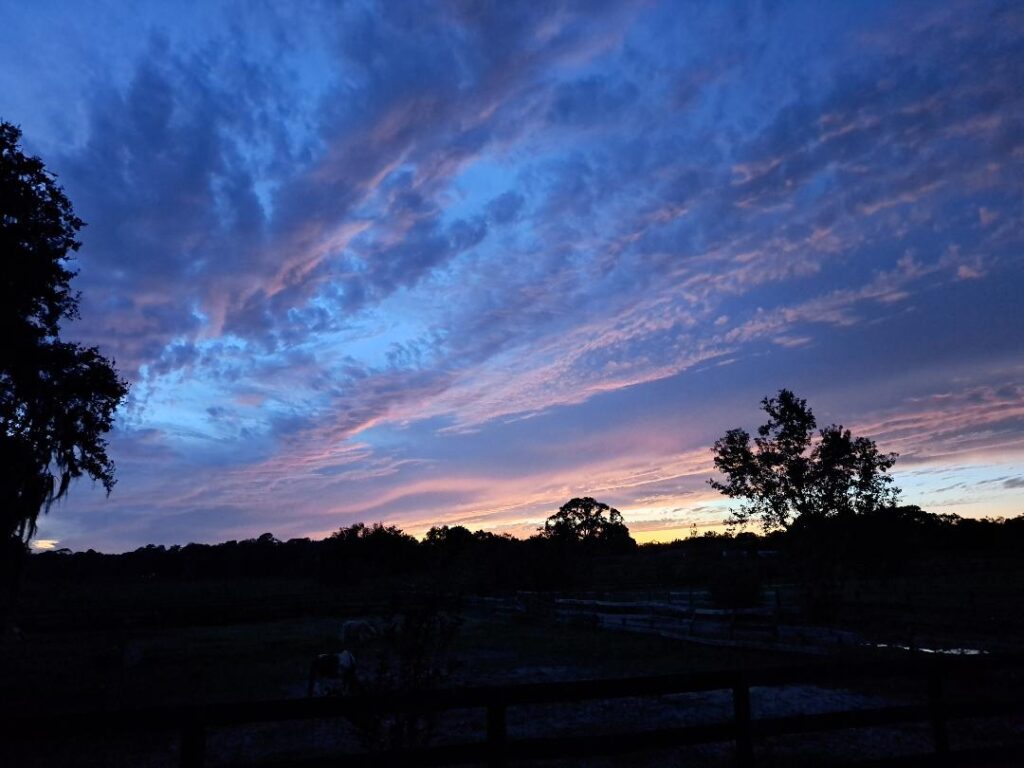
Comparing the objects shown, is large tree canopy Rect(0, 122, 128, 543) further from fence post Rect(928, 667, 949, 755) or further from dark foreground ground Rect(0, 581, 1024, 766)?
fence post Rect(928, 667, 949, 755)

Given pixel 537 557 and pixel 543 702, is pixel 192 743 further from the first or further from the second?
pixel 537 557

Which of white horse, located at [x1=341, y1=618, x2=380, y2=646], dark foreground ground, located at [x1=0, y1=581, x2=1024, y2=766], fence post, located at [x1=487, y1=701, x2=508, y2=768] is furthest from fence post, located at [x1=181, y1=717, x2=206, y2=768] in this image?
white horse, located at [x1=341, y1=618, x2=380, y2=646]

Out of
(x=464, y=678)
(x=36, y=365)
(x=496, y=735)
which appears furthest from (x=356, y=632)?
(x=496, y=735)

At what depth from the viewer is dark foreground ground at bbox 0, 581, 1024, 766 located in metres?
10.1

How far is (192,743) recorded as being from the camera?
4.32 metres

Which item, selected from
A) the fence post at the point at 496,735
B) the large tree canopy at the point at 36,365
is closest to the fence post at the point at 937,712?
the fence post at the point at 496,735

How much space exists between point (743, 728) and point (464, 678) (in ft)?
45.9

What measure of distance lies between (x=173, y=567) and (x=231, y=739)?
129 metres

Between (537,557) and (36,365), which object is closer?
(36,365)

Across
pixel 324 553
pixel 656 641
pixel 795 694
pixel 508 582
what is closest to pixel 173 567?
pixel 324 553

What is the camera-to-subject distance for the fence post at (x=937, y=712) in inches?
221

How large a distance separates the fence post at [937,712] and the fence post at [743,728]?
64.6 inches

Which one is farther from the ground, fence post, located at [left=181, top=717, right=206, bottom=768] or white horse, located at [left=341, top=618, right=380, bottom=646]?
fence post, located at [left=181, top=717, right=206, bottom=768]

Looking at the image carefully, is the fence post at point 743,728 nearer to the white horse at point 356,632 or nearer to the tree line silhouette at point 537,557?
the tree line silhouette at point 537,557
